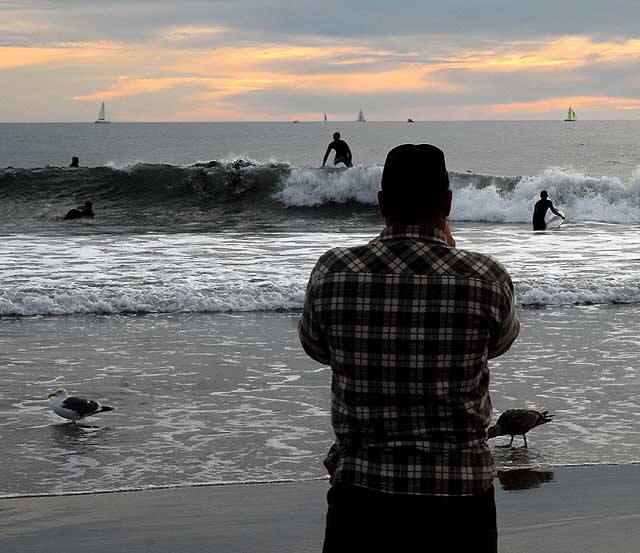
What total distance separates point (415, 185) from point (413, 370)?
442 millimetres

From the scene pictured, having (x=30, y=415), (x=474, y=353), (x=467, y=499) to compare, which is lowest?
(x=30, y=415)

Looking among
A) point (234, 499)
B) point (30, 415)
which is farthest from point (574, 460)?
point (30, 415)

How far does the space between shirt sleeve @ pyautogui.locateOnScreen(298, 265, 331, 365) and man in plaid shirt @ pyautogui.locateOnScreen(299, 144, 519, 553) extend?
2 cm

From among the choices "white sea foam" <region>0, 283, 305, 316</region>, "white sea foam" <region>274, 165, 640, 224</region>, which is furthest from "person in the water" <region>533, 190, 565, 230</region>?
"white sea foam" <region>0, 283, 305, 316</region>

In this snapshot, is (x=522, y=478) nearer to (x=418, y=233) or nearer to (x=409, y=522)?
(x=409, y=522)

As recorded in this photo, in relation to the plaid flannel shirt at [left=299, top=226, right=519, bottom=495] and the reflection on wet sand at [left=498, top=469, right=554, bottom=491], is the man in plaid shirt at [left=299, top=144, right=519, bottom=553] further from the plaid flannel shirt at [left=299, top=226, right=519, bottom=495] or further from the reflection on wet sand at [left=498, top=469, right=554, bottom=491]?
the reflection on wet sand at [left=498, top=469, right=554, bottom=491]

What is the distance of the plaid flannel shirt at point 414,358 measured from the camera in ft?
8.70

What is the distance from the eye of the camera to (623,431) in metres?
7.25

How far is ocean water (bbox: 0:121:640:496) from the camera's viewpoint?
677 cm

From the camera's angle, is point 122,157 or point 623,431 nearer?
point 623,431

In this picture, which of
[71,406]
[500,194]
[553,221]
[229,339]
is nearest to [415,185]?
[71,406]

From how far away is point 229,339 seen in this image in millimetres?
11086

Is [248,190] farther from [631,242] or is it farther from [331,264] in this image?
[331,264]

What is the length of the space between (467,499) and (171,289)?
1148cm
